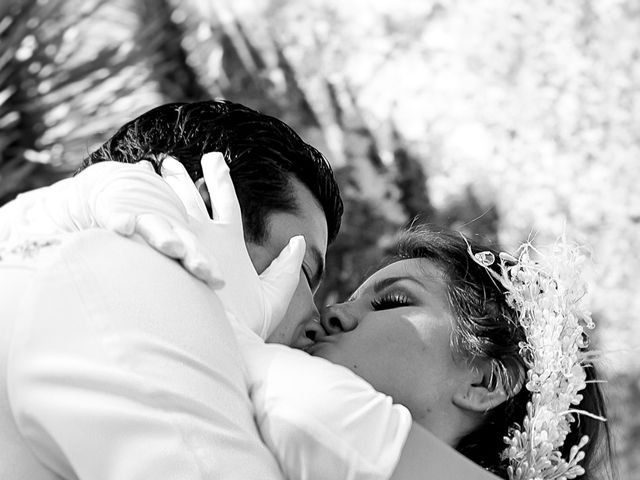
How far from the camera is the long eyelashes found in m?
2.07

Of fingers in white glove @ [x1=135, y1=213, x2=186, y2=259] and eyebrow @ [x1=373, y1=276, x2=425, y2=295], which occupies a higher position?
fingers in white glove @ [x1=135, y1=213, x2=186, y2=259]

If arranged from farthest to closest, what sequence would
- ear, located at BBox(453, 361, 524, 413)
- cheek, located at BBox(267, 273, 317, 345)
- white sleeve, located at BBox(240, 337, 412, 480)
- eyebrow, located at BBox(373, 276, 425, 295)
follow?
1. eyebrow, located at BBox(373, 276, 425, 295)
2. ear, located at BBox(453, 361, 524, 413)
3. cheek, located at BBox(267, 273, 317, 345)
4. white sleeve, located at BBox(240, 337, 412, 480)

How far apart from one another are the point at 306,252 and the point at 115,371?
84 centimetres

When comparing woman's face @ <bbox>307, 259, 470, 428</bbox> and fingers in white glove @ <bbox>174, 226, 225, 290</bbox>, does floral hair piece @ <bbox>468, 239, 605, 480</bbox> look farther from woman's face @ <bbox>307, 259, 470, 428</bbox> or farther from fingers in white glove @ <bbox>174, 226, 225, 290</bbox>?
fingers in white glove @ <bbox>174, 226, 225, 290</bbox>

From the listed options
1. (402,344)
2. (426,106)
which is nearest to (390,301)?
(402,344)

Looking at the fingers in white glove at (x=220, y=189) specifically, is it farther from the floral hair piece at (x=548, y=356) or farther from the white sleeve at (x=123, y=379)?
the floral hair piece at (x=548, y=356)

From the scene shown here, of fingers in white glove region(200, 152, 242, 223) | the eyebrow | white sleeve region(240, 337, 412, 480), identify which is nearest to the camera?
white sleeve region(240, 337, 412, 480)

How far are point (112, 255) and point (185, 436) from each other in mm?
251

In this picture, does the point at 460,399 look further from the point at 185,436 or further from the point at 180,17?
the point at 180,17

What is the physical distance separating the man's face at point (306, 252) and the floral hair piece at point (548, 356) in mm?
313

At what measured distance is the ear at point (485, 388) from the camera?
1985mm

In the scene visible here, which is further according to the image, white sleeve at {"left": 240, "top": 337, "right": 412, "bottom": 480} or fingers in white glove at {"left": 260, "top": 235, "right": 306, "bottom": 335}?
fingers in white glove at {"left": 260, "top": 235, "right": 306, "bottom": 335}

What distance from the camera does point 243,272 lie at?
5.23 ft

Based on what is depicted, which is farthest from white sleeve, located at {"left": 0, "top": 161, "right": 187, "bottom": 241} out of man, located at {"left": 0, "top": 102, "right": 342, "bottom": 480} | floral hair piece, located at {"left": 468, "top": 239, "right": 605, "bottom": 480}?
floral hair piece, located at {"left": 468, "top": 239, "right": 605, "bottom": 480}
